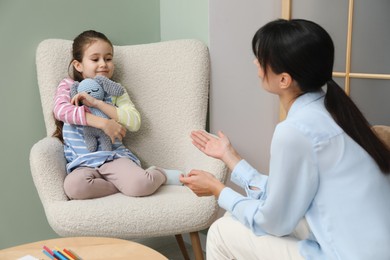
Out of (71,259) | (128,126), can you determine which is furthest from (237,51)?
(71,259)

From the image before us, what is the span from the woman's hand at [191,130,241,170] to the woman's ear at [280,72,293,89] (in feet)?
1.09

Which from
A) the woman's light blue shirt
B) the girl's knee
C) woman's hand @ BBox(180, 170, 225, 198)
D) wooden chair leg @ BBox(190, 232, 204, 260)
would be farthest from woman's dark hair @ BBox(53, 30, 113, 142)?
the woman's light blue shirt

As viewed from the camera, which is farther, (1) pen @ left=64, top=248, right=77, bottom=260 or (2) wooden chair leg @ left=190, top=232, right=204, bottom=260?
(2) wooden chair leg @ left=190, top=232, right=204, bottom=260

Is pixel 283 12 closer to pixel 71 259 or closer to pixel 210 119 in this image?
pixel 210 119

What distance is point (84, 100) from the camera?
5.98 feet

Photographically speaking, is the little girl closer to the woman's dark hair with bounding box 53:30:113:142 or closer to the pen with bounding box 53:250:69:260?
the woman's dark hair with bounding box 53:30:113:142

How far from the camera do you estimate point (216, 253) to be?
1286mm

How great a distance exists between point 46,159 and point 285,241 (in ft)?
2.94

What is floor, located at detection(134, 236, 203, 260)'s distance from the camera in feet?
7.20

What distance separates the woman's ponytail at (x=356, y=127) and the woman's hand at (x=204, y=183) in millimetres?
361

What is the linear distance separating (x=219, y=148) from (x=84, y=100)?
→ 0.65m

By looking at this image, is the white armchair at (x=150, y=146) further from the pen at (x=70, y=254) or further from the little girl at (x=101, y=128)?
the pen at (x=70, y=254)

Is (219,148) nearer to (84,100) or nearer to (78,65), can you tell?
(84,100)

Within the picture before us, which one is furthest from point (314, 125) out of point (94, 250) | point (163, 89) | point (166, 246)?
point (166, 246)
